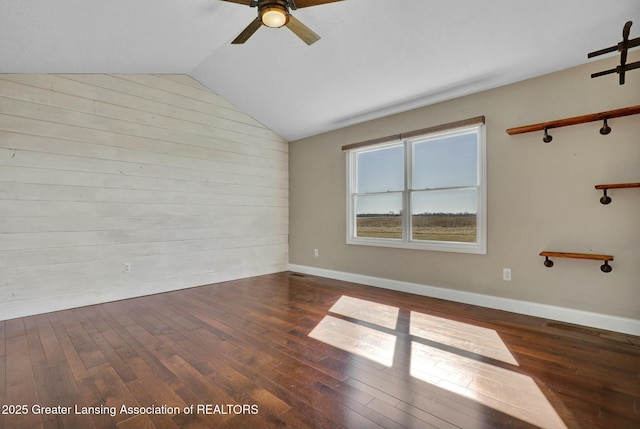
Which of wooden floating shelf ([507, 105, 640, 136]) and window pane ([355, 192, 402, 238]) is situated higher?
wooden floating shelf ([507, 105, 640, 136])

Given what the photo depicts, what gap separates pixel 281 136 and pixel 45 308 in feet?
13.2

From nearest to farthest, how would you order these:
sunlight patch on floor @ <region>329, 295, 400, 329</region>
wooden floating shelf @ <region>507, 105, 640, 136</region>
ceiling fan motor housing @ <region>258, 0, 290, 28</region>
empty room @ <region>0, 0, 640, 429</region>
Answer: empty room @ <region>0, 0, 640, 429</region>, ceiling fan motor housing @ <region>258, 0, 290, 28</region>, wooden floating shelf @ <region>507, 105, 640, 136</region>, sunlight patch on floor @ <region>329, 295, 400, 329</region>

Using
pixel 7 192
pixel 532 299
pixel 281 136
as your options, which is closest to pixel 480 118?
pixel 532 299

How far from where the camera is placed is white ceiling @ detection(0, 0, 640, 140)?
2.45 metres

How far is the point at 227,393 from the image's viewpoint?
5.75 feet

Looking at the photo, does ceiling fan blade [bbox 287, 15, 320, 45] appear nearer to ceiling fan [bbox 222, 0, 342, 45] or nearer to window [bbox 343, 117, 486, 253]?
ceiling fan [bbox 222, 0, 342, 45]

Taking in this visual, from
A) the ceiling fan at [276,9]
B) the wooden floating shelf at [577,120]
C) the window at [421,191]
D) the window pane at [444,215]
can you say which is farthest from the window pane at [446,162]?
the ceiling fan at [276,9]

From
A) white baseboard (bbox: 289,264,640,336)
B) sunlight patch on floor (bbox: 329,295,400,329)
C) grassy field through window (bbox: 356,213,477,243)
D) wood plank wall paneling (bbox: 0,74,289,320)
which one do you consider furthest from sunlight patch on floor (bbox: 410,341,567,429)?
wood plank wall paneling (bbox: 0,74,289,320)

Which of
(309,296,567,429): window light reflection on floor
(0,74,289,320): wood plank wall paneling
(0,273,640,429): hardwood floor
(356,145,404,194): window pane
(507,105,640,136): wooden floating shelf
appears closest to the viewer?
(0,273,640,429): hardwood floor

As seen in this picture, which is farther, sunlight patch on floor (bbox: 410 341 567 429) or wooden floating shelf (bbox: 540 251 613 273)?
wooden floating shelf (bbox: 540 251 613 273)

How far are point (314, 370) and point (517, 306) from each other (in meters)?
2.39

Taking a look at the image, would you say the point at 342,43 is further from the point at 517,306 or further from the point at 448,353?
the point at 517,306

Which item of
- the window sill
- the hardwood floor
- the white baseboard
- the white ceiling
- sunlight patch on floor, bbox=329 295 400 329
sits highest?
the white ceiling

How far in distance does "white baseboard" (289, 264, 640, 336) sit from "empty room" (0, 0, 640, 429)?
2cm
